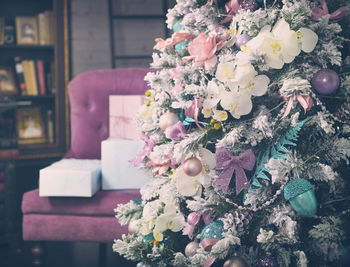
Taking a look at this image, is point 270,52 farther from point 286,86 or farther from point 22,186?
point 22,186

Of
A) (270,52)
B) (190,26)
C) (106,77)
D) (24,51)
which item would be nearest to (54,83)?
(24,51)

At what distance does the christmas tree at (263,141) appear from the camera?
0.86 metres

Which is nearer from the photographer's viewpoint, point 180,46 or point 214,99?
point 214,99

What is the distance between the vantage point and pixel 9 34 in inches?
115

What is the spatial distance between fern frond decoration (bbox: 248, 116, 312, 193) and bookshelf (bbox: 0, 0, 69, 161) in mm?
2321

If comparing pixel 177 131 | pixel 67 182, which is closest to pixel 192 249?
pixel 177 131

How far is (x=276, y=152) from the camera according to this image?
88cm

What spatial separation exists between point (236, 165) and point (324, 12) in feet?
1.37

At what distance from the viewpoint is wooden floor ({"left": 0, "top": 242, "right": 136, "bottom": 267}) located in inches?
78.2

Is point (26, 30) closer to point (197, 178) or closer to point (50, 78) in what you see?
point (50, 78)

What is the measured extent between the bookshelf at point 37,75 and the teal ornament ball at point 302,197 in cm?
242

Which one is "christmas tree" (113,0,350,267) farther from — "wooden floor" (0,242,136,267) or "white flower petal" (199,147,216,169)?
"wooden floor" (0,242,136,267)

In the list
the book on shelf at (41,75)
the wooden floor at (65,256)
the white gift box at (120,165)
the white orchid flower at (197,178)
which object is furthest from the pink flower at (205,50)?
the book on shelf at (41,75)

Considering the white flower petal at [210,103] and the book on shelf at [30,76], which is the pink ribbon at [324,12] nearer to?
the white flower petal at [210,103]
